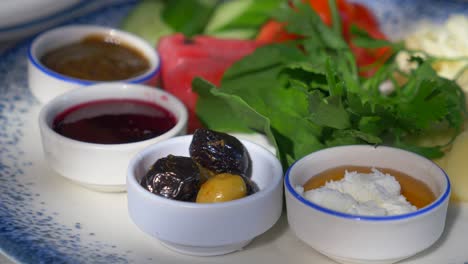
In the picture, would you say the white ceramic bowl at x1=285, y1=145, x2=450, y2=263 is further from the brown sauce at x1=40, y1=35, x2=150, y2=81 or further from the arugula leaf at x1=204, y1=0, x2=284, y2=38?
the arugula leaf at x1=204, y1=0, x2=284, y2=38

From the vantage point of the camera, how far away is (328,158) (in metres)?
2.25

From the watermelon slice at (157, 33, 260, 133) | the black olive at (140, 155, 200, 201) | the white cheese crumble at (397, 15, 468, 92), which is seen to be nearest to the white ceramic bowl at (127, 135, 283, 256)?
the black olive at (140, 155, 200, 201)

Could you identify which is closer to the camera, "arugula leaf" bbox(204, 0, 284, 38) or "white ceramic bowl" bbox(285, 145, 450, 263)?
"white ceramic bowl" bbox(285, 145, 450, 263)

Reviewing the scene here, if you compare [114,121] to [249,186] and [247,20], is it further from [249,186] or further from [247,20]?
[247,20]

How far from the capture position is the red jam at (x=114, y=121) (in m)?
2.46

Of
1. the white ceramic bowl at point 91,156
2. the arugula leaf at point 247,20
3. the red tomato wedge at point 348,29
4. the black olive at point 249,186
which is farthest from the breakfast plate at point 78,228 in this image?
the arugula leaf at point 247,20

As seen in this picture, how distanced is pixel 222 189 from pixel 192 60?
3.86 feet

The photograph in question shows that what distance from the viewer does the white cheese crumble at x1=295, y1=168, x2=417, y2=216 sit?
1.97m

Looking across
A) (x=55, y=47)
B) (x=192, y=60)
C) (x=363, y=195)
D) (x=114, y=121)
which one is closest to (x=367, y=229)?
(x=363, y=195)

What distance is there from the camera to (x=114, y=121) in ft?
8.39

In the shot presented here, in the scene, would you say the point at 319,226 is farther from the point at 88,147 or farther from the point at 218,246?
the point at 88,147

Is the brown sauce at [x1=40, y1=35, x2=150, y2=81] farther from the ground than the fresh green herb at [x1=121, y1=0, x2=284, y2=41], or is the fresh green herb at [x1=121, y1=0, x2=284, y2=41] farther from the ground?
the brown sauce at [x1=40, y1=35, x2=150, y2=81]

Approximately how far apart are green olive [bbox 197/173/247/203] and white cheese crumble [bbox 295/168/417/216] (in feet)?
0.58

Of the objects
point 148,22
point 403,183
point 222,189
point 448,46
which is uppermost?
point 222,189
